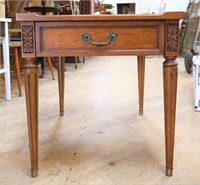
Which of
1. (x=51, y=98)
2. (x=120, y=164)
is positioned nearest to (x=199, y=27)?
(x=51, y=98)

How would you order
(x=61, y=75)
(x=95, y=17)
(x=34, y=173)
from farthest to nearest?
(x=61, y=75), (x=34, y=173), (x=95, y=17)

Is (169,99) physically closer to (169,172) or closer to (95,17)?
(169,172)

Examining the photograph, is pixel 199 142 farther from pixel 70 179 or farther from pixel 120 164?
pixel 70 179

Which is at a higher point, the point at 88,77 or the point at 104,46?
the point at 104,46

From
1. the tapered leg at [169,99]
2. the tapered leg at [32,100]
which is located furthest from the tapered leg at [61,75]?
the tapered leg at [169,99]

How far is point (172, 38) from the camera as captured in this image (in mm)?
1021

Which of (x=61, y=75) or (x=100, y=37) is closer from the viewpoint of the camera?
(x=100, y=37)

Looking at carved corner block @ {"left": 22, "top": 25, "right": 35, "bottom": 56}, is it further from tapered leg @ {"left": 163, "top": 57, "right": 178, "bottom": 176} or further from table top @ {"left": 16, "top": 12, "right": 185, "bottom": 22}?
tapered leg @ {"left": 163, "top": 57, "right": 178, "bottom": 176}

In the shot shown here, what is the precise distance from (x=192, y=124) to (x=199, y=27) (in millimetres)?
3394

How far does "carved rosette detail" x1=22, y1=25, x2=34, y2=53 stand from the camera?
1012 millimetres

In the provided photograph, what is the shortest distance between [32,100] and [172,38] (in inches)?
21.7

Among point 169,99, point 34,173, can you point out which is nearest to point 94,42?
point 169,99

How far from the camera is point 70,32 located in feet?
3.38

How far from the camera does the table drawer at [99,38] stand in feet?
3.36
